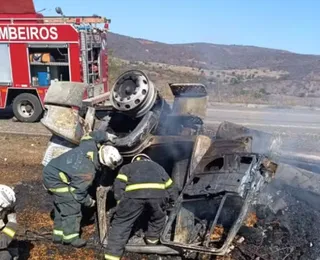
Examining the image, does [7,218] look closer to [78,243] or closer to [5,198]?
[5,198]

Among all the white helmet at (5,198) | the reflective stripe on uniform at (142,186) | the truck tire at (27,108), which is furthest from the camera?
the truck tire at (27,108)

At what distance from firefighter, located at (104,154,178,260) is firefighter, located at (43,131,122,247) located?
0.27 metres

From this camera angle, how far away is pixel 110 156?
4.99m

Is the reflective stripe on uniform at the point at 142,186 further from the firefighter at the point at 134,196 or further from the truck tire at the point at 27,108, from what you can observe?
the truck tire at the point at 27,108

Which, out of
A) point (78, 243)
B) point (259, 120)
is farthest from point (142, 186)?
point (259, 120)

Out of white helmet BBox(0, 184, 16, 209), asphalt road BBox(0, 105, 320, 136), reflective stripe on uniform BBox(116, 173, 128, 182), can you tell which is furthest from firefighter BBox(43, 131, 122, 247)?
asphalt road BBox(0, 105, 320, 136)

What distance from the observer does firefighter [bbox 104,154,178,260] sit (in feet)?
15.9

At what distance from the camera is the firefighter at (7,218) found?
3.90 meters

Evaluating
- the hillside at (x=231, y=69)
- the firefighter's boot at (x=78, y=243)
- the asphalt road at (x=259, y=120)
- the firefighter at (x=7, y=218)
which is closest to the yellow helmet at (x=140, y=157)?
the firefighter's boot at (x=78, y=243)

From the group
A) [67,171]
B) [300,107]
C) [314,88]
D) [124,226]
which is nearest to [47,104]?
[67,171]

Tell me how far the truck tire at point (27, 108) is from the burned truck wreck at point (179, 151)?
244 inches

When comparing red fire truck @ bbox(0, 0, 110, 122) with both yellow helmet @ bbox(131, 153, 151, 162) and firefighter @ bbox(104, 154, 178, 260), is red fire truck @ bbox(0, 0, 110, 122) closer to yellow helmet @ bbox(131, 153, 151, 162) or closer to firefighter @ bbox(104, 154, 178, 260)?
yellow helmet @ bbox(131, 153, 151, 162)

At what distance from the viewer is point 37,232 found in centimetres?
552

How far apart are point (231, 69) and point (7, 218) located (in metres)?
40.0
